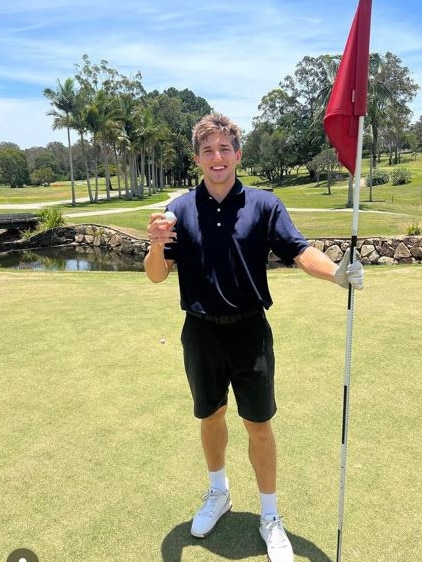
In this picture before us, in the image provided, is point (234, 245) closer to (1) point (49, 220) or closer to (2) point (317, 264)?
(2) point (317, 264)

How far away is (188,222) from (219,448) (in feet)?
4.31

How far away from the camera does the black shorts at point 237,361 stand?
256 centimetres

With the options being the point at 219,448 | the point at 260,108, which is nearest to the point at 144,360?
the point at 219,448

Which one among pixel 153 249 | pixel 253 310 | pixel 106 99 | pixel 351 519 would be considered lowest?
pixel 351 519

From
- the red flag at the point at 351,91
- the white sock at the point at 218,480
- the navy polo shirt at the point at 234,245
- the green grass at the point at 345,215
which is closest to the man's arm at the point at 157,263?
the navy polo shirt at the point at 234,245

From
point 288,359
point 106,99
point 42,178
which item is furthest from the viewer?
point 42,178

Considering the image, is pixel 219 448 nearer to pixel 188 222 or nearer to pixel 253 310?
pixel 253 310

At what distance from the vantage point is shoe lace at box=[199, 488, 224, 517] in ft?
8.98

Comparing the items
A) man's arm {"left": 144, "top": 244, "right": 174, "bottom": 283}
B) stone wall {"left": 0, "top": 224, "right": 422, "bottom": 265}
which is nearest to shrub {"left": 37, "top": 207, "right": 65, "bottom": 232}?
stone wall {"left": 0, "top": 224, "right": 422, "bottom": 265}

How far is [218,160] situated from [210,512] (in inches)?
73.4

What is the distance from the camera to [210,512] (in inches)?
107

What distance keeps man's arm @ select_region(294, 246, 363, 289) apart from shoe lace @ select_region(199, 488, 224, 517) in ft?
4.50

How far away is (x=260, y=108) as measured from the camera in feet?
234

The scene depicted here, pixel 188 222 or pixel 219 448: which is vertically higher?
pixel 188 222
